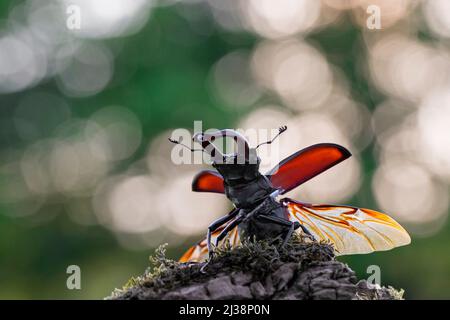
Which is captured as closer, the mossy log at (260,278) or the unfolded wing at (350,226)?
the mossy log at (260,278)

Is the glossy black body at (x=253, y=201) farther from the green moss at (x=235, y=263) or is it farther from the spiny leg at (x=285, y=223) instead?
the green moss at (x=235, y=263)

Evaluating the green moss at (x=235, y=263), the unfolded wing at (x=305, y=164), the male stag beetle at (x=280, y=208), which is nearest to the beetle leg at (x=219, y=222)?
the male stag beetle at (x=280, y=208)

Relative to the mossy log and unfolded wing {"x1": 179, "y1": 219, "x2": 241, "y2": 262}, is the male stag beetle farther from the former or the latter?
the mossy log

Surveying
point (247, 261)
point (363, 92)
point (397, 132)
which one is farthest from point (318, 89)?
point (247, 261)

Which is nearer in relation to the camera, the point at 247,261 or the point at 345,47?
the point at 247,261
